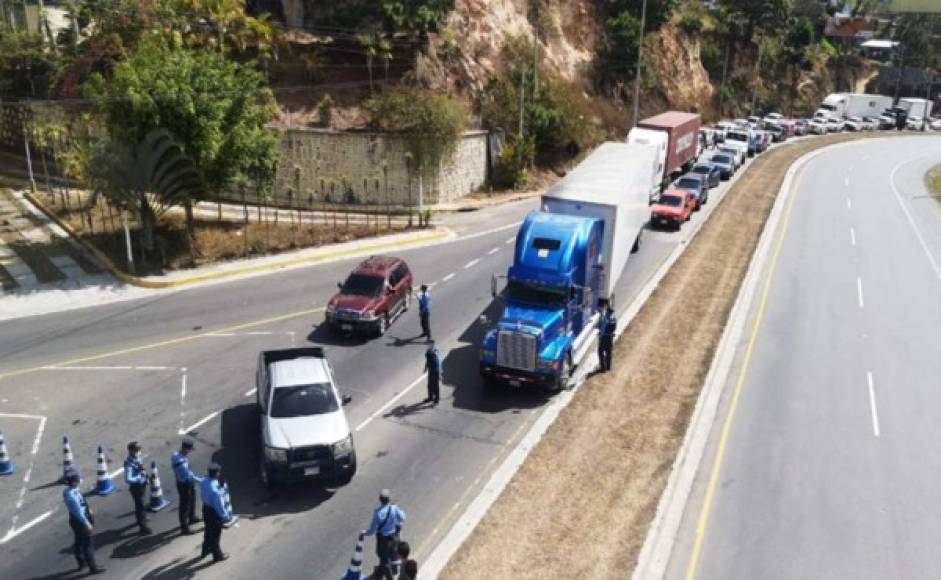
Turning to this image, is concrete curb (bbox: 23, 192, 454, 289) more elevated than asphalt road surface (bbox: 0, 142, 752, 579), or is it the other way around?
concrete curb (bbox: 23, 192, 454, 289)

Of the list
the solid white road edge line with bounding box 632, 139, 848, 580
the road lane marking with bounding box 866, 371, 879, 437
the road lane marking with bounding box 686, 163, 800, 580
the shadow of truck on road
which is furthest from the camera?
the shadow of truck on road

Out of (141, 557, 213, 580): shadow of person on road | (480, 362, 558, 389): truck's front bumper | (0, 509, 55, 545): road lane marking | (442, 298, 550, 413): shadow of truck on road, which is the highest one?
(480, 362, 558, 389): truck's front bumper

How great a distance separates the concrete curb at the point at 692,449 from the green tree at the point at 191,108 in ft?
63.8

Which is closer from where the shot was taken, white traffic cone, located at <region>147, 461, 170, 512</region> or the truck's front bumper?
white traffic cone, located at <region>147, 461, 170, 512</region>

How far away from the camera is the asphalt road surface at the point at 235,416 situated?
13.1m

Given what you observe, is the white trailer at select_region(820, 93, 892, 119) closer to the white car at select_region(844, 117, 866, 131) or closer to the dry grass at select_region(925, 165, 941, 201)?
the white car at select_region(844, 117, 866, 131)

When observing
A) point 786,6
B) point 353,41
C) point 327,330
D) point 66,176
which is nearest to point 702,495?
point 327,330

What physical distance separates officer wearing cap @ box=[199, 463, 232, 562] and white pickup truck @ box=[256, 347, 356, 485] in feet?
5.80

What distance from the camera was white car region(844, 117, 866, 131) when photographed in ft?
278

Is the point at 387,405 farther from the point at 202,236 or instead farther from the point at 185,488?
the point at 202,236

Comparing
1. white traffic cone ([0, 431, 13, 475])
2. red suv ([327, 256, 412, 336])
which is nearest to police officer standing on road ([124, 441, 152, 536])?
white traffic cone ([0, 431, 13, 475])

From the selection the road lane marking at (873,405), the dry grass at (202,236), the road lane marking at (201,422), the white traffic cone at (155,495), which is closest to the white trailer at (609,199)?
the road lane marking at (873,405)

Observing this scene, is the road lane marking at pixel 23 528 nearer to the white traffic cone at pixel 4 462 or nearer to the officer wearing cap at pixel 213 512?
the white traffic cone at pixel 4 462

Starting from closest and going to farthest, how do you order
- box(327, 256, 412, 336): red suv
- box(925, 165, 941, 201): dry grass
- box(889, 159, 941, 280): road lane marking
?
1. box(327, 256, 412, 336): red suv
2. box(889, 159, 941, 280): road lane marking
3. box(925, 165, 941, 201): dry grass
